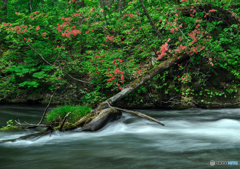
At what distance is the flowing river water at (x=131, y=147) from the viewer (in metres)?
3.47

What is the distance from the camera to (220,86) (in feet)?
28.6

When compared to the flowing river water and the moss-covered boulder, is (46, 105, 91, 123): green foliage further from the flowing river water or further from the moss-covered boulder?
the flowing river water

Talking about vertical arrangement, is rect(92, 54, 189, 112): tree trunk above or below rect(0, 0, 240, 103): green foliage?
below

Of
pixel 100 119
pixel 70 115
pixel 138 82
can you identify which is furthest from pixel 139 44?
pixel 70 115

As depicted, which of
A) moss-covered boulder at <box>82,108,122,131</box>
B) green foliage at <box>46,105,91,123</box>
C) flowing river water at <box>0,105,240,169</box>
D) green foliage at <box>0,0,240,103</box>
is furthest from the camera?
green foliage at <box>0,0,240,103</box>

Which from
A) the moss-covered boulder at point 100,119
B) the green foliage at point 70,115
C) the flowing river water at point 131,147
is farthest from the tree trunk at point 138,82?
the flowing river water at point 131,147

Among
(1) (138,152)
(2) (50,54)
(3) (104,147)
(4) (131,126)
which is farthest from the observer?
(2) (50,54)

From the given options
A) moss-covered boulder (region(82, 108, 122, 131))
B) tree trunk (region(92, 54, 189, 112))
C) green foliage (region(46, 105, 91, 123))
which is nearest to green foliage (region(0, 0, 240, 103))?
tree trunk (region(92, 54, 189, 112))

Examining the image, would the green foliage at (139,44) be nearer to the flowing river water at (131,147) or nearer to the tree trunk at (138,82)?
the tree trunk at (138,82)

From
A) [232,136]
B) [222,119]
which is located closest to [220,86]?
[222,119]

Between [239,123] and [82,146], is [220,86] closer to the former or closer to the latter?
[239,123]

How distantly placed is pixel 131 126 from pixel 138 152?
247cm

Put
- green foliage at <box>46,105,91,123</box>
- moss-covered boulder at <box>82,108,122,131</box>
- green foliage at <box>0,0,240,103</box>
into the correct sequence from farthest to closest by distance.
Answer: green foliage at <box>0,0,240,103</box> → green foliage at <box>46,105,91,123</box> → moss-covered boulder at <box>82,108,122,131</box>

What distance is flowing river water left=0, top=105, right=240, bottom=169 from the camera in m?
3.47
